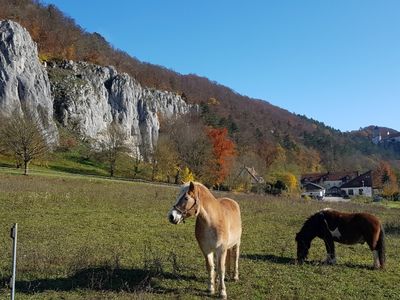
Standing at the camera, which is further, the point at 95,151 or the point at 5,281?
the point at 95,151

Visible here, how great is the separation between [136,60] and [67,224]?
16067cm

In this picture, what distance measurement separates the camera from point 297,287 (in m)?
9.56

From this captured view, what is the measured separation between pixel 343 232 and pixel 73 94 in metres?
87.6

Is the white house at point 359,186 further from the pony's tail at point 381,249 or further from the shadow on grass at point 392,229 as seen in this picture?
the pony's tail at point 381,249

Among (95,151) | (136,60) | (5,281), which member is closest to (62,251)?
(5,281)

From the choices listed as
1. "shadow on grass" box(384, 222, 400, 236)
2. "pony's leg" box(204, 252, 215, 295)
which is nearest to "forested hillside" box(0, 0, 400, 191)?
"shadow on grass" box(384, 222, 400, 236)

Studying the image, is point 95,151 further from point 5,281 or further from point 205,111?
point 5,281

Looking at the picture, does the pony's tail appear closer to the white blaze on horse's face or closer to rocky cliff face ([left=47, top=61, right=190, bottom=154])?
the white blaze on horse's face

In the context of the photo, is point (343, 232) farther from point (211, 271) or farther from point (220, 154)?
point (220, 154)

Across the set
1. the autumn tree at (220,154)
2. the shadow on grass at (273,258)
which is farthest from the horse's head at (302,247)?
the autumn tree at (220,154)

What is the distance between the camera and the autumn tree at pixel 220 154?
69.3 metres

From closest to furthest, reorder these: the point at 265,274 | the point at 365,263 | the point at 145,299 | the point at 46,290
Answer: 1. the point at 145,299
2. the point at 46,290
3. the point at 265,274
4. the point at 365,263

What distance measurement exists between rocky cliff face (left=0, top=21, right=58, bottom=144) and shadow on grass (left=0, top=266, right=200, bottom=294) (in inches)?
2972

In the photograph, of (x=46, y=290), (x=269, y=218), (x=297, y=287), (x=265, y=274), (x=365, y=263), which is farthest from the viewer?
(x=269, y=218)
